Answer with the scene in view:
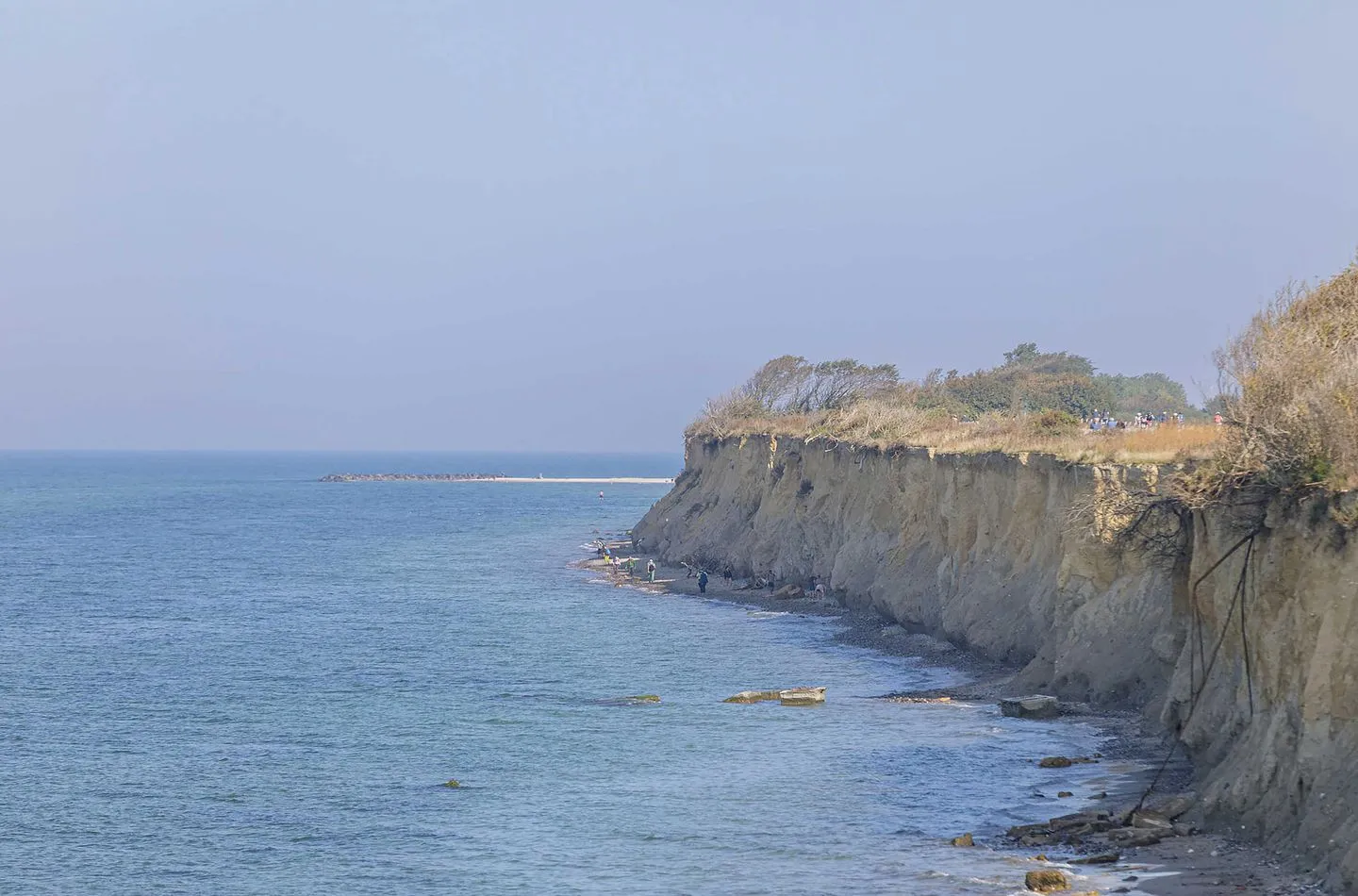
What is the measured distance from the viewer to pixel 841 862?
25141 millimetres

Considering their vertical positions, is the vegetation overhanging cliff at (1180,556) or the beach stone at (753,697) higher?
the vegetation overhanging cliff at (1180,556)

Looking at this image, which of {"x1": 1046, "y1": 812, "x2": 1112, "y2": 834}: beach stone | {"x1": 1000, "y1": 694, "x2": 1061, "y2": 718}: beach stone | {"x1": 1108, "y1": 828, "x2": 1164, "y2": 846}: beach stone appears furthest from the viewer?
{"x1": 1000, "y1": 694, "x2": 1061, "y2": 718}: beach stone

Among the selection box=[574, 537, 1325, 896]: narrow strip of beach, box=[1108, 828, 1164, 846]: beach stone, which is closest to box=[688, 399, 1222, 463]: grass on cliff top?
box=[574, 537, 1325, 896]: narrow strip of beach

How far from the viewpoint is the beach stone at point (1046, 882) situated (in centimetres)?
2206

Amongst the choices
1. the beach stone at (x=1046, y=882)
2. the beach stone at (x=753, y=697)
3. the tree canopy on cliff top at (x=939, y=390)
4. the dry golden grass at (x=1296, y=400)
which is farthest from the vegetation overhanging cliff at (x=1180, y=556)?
the tree canopy on cliff top at (x=939, y=390)

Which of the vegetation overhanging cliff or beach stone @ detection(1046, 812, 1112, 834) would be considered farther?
beach stone @ detection(1046, 812, 1112, 834)

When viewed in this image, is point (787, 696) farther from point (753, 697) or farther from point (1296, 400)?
point (1296, 400)

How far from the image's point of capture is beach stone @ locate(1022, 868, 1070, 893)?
2206cm

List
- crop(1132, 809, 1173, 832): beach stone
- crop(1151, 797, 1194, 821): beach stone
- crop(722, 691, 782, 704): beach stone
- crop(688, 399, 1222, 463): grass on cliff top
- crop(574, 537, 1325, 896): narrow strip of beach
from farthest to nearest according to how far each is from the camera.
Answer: crop(722, 691, 782, 704): beach stone → crop(688, 399, 1222, 463): grass on cliff top → crop(1151, 797, 1194, 821): beach stone → crop(1132, 809, 1173, 832): beach stone → crop(574, 537, 1325, 896): narrow strip of beach

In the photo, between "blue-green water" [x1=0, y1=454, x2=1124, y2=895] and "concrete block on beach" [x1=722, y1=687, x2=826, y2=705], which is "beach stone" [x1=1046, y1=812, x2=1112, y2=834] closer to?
"blue-green water" [x1=0, y1=454, x2=1124, y2=895]

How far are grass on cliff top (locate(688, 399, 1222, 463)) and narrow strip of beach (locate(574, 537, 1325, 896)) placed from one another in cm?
640

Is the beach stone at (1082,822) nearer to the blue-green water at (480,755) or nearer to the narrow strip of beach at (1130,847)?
the narrow strip of beach at (1130,847)

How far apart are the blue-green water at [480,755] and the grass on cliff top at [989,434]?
26.0 feet

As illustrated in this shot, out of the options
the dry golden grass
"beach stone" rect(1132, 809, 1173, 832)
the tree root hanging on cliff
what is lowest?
"beach stone" rect(1132, 809, 1173, 832)
